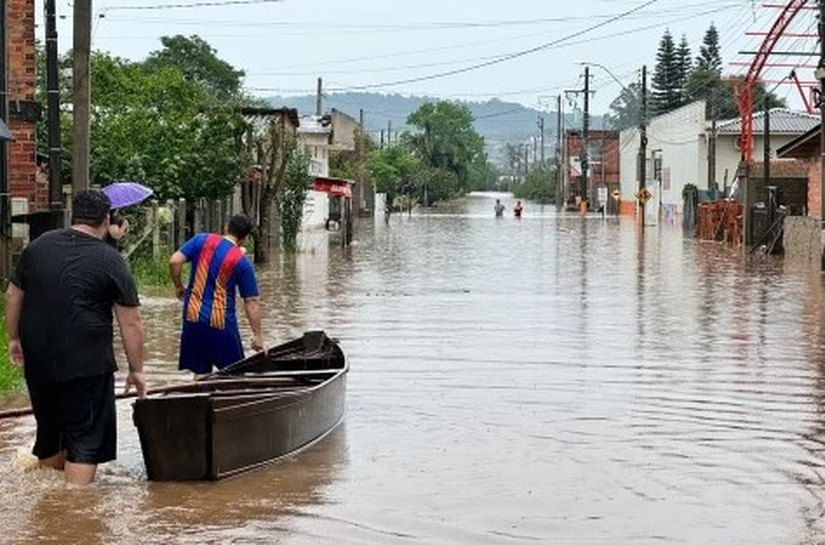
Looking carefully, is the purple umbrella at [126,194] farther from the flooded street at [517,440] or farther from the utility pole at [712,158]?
the utility pole at [712,158]

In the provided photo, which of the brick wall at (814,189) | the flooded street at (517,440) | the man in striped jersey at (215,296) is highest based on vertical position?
the brick wall at (814,189)

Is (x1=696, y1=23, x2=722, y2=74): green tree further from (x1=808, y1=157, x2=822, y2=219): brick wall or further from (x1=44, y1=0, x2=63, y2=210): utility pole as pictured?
(x1=44, y1=0, x2=63, y2=210): utility pole

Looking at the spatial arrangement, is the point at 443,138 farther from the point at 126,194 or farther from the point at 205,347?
the point at 205,347

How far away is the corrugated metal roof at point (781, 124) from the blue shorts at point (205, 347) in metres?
58.2

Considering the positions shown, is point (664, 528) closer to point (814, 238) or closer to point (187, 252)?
point (187, 252)

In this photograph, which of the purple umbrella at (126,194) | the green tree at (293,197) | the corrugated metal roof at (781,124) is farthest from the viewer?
the corrugated metal roof at (781,124)

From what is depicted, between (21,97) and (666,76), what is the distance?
11385 centimetres

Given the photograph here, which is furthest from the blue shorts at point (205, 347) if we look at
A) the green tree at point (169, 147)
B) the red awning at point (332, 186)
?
the red awning at point (332, 186)

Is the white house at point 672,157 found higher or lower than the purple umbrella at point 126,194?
higher

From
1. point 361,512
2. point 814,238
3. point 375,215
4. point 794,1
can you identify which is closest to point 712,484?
point 361,512

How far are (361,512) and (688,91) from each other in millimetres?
121722

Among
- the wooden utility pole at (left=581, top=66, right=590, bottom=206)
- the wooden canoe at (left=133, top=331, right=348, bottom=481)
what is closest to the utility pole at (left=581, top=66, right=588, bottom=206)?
the wooden utility pole at (left=581, top=66, right=590, bottom=206)

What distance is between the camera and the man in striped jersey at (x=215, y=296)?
11.6 m

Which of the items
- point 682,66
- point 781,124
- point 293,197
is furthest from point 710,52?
point 293,197
